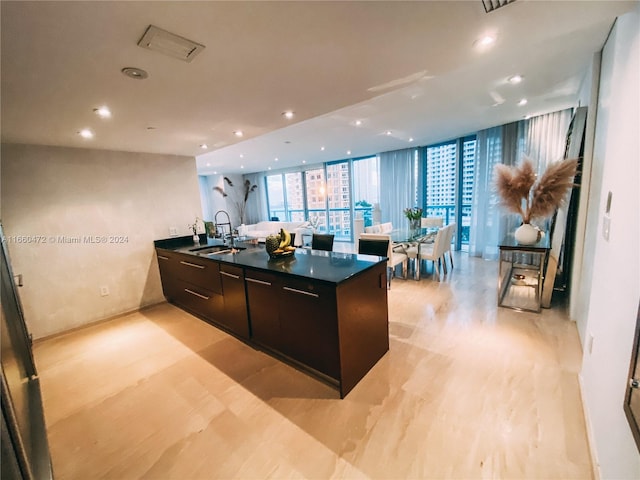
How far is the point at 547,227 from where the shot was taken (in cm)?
332

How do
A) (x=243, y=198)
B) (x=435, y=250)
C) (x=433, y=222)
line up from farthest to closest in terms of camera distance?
(x=243, y=198)
(x=433, y=222)
(x=435, y=250)

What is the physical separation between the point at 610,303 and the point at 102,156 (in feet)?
15.8

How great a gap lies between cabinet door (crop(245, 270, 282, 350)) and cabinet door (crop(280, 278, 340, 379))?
79 millimetres

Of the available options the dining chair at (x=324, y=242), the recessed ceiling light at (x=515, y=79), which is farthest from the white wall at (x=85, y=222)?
the recessed ceiling light at (x=515, y=79)

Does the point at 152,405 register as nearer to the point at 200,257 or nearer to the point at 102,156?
the point at 200,257

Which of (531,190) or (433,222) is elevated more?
(531,190)

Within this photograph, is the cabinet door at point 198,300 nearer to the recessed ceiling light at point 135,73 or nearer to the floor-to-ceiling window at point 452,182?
the recessed ceiling light at point 135,73

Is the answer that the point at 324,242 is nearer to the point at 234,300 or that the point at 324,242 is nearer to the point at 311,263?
the point at 311,263

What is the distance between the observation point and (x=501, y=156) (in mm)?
4707

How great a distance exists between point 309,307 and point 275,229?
628 cm

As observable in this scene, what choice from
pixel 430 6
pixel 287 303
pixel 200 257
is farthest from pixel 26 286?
pixel 430 6

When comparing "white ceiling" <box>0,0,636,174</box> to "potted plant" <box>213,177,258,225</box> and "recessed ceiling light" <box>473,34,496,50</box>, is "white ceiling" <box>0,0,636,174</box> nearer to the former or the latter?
"recessed ceiling light" <box>473,34,496,50</box>

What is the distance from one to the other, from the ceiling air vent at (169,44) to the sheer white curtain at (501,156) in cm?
420

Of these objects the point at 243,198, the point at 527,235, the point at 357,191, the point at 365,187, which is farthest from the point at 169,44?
the point at 243,198
